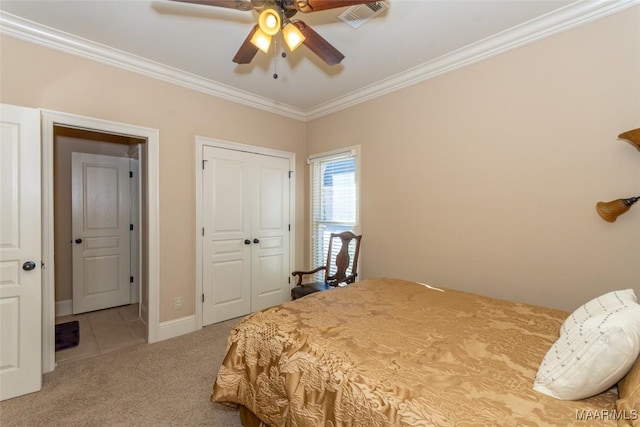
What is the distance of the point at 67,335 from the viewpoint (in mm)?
3109

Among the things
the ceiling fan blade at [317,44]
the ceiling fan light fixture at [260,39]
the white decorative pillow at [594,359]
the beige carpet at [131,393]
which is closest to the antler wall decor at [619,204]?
the white decorative pillow at [594,359]

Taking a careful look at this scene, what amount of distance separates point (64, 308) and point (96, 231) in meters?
1.04

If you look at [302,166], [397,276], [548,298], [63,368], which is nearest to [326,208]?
[302,166]

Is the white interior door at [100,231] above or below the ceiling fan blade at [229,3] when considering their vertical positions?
below

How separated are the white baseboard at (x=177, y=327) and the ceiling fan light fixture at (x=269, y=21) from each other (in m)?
2.90

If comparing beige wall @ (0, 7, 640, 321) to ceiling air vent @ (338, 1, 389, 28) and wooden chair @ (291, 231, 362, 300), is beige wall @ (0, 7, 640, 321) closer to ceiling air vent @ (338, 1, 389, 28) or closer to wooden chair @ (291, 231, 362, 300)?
wooden chair @ (291, 231, 362, 300)

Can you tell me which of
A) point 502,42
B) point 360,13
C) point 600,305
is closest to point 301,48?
point 360,13

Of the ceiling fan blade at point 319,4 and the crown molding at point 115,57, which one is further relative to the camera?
the crown molding at point 115,57

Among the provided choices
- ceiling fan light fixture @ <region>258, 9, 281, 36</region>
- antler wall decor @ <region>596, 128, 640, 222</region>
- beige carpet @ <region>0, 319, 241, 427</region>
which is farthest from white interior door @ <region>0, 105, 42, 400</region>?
antler wall decor @ <region>596, 128, 640, 222</region>

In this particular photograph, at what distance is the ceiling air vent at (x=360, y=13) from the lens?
2020 millimetres

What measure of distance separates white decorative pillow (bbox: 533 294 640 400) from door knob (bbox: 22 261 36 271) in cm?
311

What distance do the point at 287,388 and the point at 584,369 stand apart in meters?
1.13

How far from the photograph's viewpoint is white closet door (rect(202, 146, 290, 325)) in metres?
3.38

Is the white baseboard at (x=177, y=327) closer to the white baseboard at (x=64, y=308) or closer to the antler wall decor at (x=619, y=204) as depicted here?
the white baseboard at (x=64, y=308)
